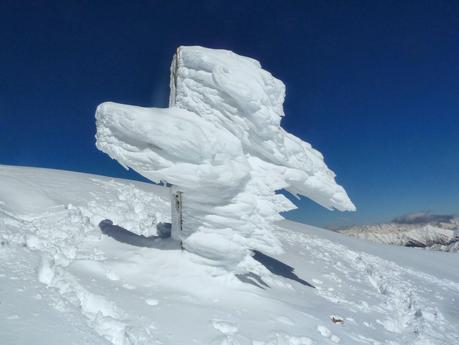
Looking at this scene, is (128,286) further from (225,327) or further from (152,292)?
(225,327)

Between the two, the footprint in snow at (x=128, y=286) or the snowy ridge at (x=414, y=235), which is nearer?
the footprint in snow at (x=128, y=286)

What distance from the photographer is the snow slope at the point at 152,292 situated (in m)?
5.01

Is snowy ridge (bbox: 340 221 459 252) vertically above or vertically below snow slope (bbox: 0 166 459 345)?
above

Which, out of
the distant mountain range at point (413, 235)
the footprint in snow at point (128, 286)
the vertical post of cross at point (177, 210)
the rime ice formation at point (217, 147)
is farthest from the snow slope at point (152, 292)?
the distant mountain range at point (413, 235)

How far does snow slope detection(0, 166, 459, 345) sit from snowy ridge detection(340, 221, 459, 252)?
51.6m

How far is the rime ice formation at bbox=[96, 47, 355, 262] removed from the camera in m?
7.46

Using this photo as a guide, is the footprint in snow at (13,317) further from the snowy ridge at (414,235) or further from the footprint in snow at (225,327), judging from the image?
the snowy ridge at (414,235)

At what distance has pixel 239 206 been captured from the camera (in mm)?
7977

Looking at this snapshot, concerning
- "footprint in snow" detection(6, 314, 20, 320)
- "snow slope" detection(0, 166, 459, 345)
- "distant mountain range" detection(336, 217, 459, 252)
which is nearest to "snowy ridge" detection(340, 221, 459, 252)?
"distant mountain range" detection(336, 217, 459, 252)

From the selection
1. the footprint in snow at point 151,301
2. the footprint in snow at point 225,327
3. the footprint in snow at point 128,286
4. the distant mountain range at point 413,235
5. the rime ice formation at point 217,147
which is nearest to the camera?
the footprint in snow at point 225,327

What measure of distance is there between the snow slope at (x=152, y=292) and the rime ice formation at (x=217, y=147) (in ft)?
2.35

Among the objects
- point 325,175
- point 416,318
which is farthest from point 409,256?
point 325,175

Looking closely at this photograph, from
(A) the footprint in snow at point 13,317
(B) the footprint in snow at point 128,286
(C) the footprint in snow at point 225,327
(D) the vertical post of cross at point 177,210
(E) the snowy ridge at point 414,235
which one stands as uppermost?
(E) the snowy ridge at point 414,235

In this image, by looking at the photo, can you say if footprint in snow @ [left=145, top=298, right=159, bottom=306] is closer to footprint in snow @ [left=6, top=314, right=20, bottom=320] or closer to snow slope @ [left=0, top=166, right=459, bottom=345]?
snow slope @ [left=0, top=166, right=459, bottom=345]
